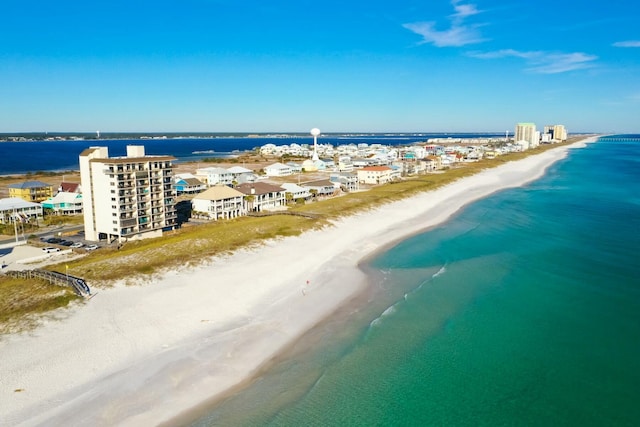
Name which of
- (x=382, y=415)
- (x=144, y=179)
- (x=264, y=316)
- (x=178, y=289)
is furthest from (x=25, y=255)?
(x=382, y=415)

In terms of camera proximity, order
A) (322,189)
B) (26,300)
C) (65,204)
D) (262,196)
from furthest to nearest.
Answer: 1. (322,189)
2. (262,196)
3. (65,204)
4. (26,300)

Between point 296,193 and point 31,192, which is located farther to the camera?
point 296,193

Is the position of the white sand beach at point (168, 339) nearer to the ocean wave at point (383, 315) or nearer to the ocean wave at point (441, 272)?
the ocean wave at point (383, 315)

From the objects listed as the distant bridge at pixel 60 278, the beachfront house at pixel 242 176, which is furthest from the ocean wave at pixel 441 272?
the beachfront house at pixel 242 176

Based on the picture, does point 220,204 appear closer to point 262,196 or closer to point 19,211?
point 262,196

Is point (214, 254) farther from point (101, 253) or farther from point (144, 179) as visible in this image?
point (144, 179)

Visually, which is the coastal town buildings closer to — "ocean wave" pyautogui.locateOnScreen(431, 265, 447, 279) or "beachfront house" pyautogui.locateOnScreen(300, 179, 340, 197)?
"beachfront house" pyautogui.locateOnScreen(300, 179, 340, 197)

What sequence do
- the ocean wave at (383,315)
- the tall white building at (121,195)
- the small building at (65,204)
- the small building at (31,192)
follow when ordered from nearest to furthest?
the ocean wave at (383,315) → the tall white building at (121,195) → the small building at (65,204) → the small building at (31,192)

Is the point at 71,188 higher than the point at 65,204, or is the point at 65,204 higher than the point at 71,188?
the point at 71,188

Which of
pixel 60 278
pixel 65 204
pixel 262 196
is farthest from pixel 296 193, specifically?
pixel 60 278
